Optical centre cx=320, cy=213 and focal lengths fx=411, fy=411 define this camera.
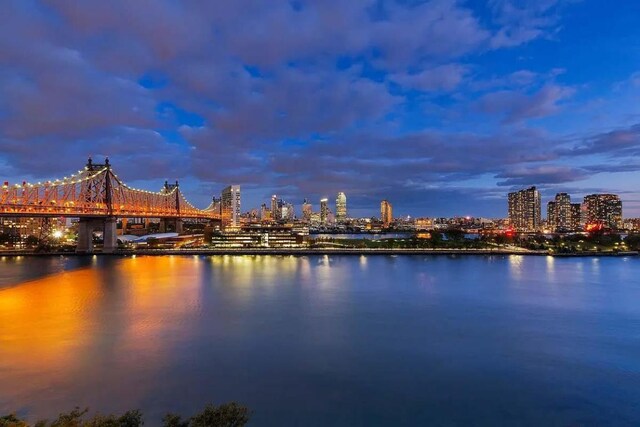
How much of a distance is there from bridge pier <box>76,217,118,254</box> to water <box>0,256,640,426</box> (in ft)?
42.6

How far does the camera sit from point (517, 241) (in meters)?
51.8

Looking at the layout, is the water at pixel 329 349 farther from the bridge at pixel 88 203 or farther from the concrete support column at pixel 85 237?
the concrete support column at pixel 85 237

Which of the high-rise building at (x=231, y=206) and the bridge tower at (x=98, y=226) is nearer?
the bridge tower at (x=98, y=226)

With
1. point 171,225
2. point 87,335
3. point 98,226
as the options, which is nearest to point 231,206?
point 171,225

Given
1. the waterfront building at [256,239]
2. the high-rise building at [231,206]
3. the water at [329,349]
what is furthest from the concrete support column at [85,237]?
the high-rise building at [231,206]

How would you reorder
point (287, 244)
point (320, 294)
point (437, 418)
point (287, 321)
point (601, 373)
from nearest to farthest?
point (437, 418) → point (601, 373) → point (287, 321) → point (320, 294) → point (287, 244)

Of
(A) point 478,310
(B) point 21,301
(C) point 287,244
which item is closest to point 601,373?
(A) point 478,310

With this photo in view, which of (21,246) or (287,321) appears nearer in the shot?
(287,321)

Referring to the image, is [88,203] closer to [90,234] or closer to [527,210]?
[90,234]

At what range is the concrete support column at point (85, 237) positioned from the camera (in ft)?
115

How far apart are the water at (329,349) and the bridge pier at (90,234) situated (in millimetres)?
12987

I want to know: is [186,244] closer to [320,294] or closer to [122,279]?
[122,279]

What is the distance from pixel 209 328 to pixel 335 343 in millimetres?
4288

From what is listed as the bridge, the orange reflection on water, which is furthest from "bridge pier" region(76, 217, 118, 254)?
the orange reflection on water
